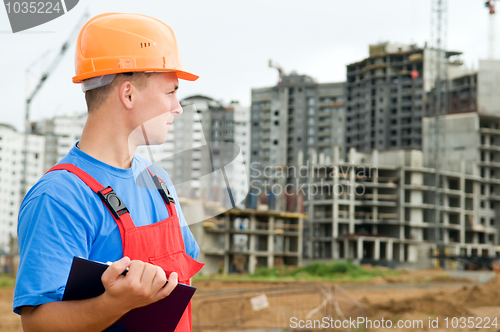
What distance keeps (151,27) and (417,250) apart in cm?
6023

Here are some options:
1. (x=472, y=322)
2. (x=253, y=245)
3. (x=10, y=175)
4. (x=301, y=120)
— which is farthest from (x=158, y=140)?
(x=10, y=175)

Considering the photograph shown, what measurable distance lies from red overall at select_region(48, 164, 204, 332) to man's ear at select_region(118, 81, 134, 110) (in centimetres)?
16

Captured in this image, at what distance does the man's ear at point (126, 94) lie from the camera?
1.10 m

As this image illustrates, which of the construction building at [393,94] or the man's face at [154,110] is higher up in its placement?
the construction building at [393,94]

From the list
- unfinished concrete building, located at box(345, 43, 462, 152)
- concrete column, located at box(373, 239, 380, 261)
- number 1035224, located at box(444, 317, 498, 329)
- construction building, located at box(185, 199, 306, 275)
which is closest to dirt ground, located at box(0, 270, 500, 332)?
number 1035224, located at box(444, 317, 498, 329)

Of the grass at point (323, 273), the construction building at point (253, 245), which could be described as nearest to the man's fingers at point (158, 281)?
the grass at point (323, 273)

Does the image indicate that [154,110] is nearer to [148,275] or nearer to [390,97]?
[148,275]

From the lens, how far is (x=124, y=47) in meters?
1.10

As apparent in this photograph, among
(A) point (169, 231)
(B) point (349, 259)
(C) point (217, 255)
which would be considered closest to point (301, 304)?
(A) point (169, 231)

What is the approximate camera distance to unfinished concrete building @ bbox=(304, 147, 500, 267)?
5709 centimetres

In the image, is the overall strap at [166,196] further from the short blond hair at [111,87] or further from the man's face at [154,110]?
the short blond hair at [111,87]

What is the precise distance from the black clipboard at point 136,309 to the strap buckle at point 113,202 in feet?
0.55

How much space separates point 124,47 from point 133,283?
52cm

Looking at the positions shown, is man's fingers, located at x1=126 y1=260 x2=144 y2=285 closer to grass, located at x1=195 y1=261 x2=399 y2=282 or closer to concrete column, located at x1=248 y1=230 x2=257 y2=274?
grass, located at x1=195 y1=261 x2=399 y2=282
